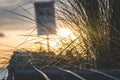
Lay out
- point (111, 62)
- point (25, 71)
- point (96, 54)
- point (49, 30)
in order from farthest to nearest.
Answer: point (49, 30) → point (96, 54) → point (111, 62) → point (25, 71)

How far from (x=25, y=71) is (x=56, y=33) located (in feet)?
2.51

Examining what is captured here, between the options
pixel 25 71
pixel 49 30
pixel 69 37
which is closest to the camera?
pixel 25 71

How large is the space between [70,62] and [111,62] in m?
0.24

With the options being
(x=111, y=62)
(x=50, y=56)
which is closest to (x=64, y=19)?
(x=50, y=56)

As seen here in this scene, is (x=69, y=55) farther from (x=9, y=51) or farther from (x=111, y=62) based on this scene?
(x=9, y=51)

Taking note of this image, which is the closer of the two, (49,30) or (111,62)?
(111,62)

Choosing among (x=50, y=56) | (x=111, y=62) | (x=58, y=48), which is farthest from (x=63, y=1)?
(x=111, y=62)

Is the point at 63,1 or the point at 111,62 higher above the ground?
the point at 63,1

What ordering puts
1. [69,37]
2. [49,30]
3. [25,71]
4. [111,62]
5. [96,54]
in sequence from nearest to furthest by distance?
[25,71] < [111,62] < [96,54] < [69,37] < [49,30]

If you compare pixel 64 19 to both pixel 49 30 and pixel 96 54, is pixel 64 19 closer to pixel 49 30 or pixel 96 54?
pixel 49 30

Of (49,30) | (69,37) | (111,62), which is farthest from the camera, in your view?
(49,30)

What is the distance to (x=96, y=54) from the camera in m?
2.44

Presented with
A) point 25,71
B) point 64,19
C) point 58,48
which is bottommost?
point 25,71

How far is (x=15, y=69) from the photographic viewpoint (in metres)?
2.11
